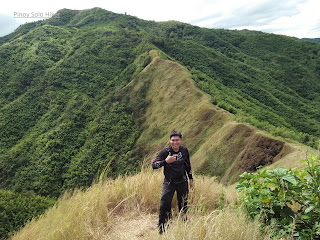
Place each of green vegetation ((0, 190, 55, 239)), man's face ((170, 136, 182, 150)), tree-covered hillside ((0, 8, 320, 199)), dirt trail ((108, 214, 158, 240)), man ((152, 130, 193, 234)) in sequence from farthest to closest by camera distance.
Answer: tree-covered hillside ((0, 8, 320, 199))
green vegetation ((0, 190, 55, 239))
man's face ((170, 136, 182, 150))
man ((152, 130, 193, 234))
dirt trail ((108, 214, 158, 240))

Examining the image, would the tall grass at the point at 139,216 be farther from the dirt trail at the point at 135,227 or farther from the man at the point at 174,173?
the man at the point at 174,173

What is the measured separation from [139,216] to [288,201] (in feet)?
9.06

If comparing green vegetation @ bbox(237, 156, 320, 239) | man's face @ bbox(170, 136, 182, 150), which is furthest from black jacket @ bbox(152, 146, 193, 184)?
green vegetation @ bbox(237, 156, 320, 239)

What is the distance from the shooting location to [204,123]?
24812 mm

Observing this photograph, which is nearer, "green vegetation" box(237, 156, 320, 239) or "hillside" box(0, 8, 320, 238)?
"green vegetation" box(237, 156, 320, 239)

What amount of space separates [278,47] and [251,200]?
101 meters

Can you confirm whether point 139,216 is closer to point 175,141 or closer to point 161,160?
point 161,160

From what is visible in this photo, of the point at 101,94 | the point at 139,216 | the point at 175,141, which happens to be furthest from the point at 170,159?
the point at 101,94

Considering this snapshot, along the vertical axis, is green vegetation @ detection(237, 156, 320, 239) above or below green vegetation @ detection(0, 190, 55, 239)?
above

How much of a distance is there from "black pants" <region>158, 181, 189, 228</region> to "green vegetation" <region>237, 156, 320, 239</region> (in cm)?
122

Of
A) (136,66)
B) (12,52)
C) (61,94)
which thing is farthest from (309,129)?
(12,52)

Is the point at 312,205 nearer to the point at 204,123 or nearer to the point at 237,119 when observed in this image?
the point at 237,119

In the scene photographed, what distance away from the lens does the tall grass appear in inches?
122

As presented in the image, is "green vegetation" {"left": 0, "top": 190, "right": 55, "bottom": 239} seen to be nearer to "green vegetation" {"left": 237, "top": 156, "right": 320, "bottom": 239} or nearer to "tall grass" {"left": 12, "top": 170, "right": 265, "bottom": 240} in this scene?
"tall grass" {"left": 12, "top": 170, "right": 265, "bottom": 240}
